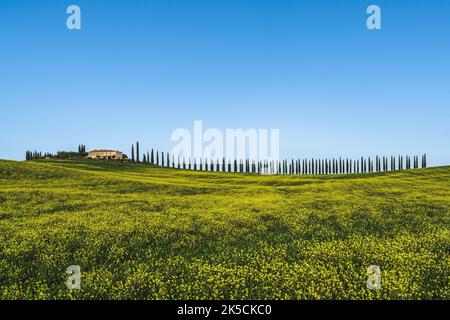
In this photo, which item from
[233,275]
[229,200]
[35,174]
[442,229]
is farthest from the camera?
[35,174]

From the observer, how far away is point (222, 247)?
58.5 ft

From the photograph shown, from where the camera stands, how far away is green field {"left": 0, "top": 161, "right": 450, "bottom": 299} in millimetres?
12961

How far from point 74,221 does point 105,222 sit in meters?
2.26

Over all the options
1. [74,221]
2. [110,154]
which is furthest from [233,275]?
[110,154]

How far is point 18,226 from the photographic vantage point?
21141 mm

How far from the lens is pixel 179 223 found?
22.2 m

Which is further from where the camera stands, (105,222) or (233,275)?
(105,222)

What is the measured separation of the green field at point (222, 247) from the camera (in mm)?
12961

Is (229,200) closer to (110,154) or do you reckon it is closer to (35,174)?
(35,174)
